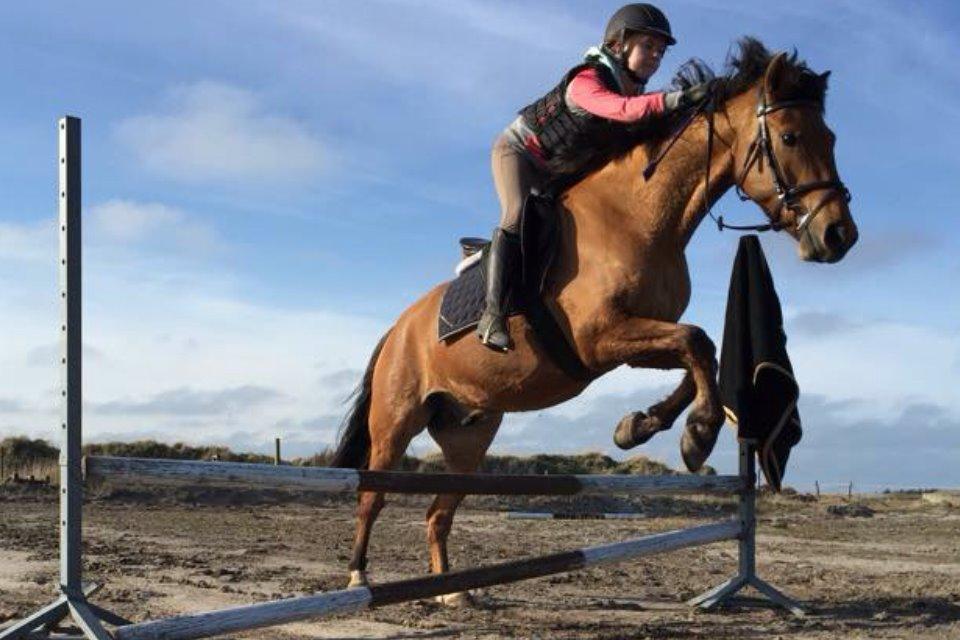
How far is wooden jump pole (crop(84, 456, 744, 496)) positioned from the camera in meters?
3.31

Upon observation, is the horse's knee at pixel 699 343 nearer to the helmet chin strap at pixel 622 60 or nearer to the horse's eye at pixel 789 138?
the horse's eye at pixel 789 138

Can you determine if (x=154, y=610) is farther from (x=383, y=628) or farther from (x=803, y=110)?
(x=803, y=110)

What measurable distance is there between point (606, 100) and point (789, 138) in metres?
0.78

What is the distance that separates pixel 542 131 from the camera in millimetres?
5016

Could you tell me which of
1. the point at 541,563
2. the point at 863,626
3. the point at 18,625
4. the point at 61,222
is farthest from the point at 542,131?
the point at 18,625

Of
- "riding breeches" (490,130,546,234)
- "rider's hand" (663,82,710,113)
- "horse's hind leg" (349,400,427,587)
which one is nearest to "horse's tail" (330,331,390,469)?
"horse's hind leg" (349,400,427,587)

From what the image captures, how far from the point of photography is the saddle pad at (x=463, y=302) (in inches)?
201

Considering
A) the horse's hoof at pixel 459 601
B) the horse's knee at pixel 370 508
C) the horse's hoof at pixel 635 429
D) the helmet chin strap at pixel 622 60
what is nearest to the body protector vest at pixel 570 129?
the helmet chin strap at pixel 622 60

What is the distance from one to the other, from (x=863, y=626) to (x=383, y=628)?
220 cm

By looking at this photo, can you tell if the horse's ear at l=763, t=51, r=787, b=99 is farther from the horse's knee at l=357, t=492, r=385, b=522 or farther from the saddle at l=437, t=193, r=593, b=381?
the horse's knee at l=357, t=492, r=385, b=522

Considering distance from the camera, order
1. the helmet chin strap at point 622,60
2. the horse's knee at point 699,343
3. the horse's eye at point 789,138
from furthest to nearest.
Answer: the helmet chin strap at point 622,60, the horse's eye at point 789,138, the horse's knee at point 699,343

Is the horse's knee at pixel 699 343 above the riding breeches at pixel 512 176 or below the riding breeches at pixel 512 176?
below

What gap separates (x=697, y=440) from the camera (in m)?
4.09

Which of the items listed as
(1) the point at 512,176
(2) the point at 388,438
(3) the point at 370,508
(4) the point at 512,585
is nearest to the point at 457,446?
(2) the point at 388,438
